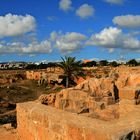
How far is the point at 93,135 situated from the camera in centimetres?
402

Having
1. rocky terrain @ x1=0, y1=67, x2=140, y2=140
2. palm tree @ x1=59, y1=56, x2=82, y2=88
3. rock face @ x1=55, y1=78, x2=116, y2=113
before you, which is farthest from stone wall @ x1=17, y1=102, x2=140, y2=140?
palm tree @ x1=59, y1=56, x2=82, y2=88

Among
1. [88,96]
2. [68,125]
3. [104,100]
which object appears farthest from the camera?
[88,96]

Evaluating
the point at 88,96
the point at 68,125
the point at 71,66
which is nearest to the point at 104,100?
the point at 88,96

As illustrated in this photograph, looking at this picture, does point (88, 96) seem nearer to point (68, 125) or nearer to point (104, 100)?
point (104, 100)

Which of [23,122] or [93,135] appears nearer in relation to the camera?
[93,135]

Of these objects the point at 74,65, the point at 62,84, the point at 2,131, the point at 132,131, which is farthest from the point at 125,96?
the point at 62,84

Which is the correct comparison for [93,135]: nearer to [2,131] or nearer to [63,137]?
[63,137]

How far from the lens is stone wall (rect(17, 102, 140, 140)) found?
3964 mm

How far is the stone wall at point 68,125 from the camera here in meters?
3.96

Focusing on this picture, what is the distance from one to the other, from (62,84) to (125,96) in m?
32.2

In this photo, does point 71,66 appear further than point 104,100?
Yes

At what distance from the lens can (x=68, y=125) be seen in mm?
4613

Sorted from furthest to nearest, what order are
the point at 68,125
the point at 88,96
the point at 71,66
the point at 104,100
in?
the point at 71,66
the point at 88,96
the point at 104,100
the point at 68,125

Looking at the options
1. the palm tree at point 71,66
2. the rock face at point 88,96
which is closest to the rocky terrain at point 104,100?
the rock face at point 88,96
